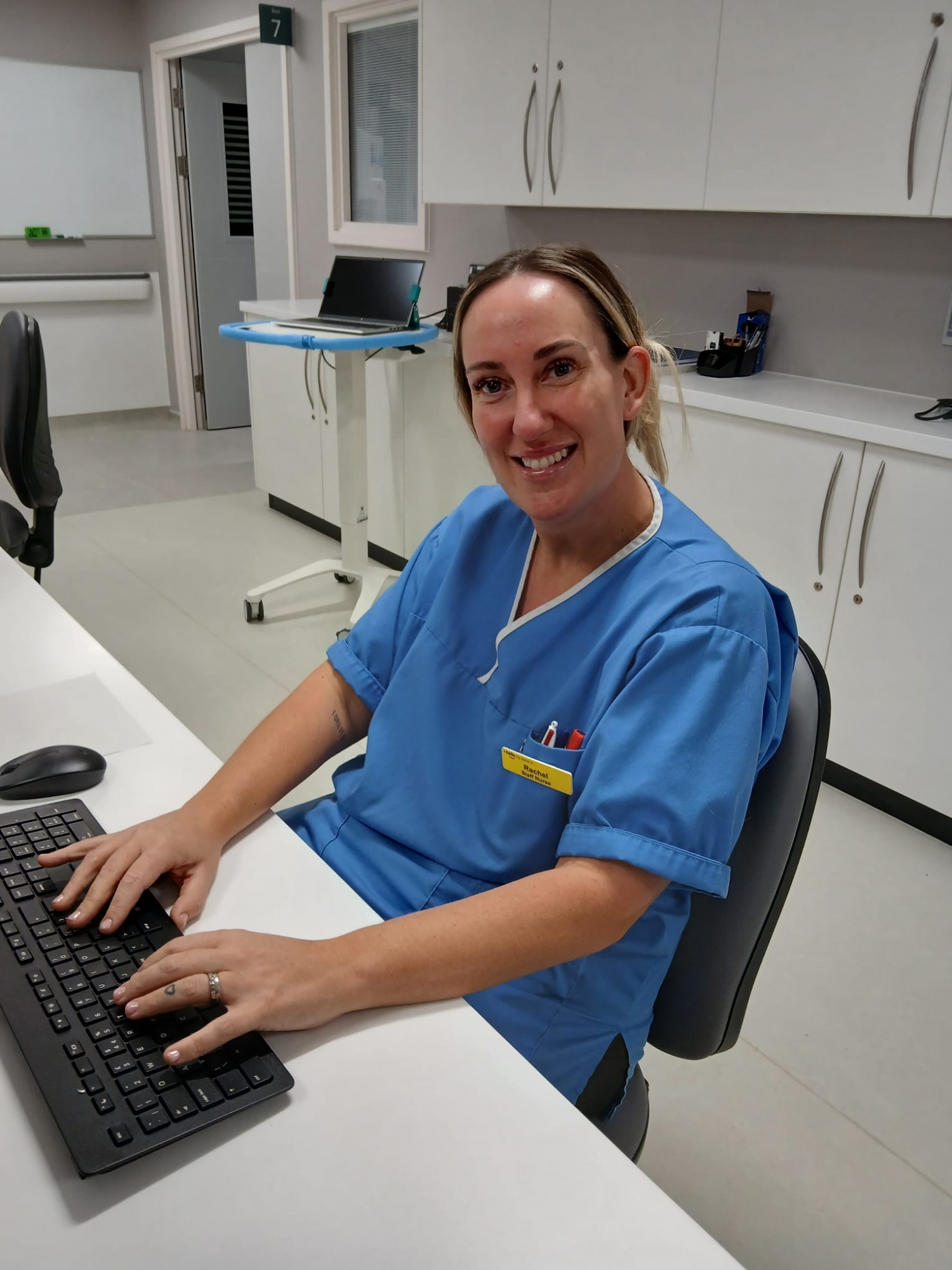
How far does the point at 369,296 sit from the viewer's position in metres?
2.97

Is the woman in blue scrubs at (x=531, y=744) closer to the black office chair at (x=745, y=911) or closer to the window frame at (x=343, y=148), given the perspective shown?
the black office chair at (x=745, y=911)

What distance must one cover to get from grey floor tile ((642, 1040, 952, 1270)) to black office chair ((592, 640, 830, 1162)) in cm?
49

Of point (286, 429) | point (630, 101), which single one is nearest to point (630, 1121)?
point (630, 101)

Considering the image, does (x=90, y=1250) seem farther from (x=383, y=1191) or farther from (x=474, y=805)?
(x=474, y=805)

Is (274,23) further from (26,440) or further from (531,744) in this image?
(531,744)

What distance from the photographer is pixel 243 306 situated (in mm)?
3869

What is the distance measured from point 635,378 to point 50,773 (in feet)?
2.37

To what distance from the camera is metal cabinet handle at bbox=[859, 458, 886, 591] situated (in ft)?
7.05

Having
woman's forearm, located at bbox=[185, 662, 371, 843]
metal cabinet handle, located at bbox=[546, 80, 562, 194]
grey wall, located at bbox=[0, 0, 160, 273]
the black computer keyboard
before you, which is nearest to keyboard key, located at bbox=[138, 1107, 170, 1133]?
the black computer keyboard

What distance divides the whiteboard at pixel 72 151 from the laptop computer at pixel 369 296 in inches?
138

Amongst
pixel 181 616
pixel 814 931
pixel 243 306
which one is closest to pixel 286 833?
pixel 814 931

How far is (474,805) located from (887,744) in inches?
63.4

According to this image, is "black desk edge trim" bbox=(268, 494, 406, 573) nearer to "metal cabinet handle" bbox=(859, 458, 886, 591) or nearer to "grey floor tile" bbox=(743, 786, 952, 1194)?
"metal cabinet handle" bbox=(859, 458, 886, 591)

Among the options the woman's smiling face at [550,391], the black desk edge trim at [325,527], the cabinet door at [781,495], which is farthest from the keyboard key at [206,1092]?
the black desk edge trim at [325,527]
